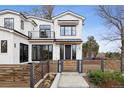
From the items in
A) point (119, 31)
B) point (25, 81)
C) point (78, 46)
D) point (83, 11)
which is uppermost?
point (83, 11)

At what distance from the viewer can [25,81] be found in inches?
463

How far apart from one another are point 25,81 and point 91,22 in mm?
25772

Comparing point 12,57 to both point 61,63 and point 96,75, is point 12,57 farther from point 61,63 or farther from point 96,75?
point 96,75

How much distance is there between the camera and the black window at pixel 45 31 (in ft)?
100

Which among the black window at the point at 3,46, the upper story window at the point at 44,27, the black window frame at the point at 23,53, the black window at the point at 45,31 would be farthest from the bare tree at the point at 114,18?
the black window at the point at 3,46

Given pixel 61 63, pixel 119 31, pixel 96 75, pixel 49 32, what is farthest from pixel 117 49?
pixel 96 75

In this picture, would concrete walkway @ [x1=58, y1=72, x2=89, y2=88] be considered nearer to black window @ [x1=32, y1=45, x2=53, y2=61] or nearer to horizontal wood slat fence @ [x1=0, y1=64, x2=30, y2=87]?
horizontal wood slat fence @ [x1=0, y1=64, x2=30, y2=87]

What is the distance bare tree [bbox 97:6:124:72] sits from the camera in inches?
1354

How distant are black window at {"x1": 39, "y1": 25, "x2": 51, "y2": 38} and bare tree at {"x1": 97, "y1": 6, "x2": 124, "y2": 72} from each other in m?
8.66

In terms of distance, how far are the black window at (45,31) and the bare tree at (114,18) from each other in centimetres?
866

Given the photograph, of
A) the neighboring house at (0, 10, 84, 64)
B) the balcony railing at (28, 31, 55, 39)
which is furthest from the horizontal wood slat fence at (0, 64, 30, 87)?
the balcony railing at (28, 31, 55, 39)

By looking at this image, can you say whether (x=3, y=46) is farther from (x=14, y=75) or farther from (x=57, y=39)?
(x=14, y=75)

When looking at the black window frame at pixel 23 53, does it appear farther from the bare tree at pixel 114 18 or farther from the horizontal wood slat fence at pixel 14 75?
the horizontal wood slat fence at pixel 14 75

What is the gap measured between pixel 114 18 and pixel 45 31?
1109 centimetres
